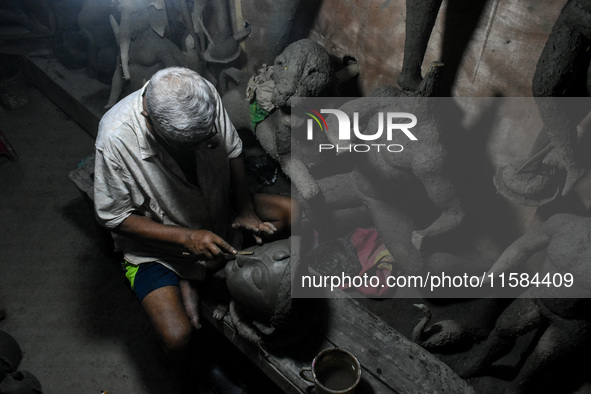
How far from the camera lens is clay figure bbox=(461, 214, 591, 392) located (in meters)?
2.17

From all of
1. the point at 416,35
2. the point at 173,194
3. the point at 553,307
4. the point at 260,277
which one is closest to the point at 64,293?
the point at 173,194

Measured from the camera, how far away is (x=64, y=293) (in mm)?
3918

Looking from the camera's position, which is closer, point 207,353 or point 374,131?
point 374,131

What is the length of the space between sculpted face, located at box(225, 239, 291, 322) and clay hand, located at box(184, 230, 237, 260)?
11 cm

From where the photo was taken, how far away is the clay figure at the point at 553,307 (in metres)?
2.17

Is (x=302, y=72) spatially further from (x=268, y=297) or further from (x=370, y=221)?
(x=268, y=297)

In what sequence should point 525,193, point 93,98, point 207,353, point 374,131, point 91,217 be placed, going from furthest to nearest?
point 93,98 → point 91,217 → point 207,353 → point 374,131 → point 525,193

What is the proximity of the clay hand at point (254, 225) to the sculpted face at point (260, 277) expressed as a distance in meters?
0.25

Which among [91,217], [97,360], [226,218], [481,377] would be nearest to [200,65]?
[91,217]

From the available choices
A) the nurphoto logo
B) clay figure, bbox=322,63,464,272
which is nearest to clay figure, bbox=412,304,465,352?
clay figure, bbox=322,63,464,272

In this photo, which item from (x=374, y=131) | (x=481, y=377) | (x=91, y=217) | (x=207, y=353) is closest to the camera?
(x=481, y=377)

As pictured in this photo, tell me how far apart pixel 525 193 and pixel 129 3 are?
4196mm

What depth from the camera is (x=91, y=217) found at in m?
4.54

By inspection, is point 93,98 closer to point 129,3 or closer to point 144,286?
point 129,3
